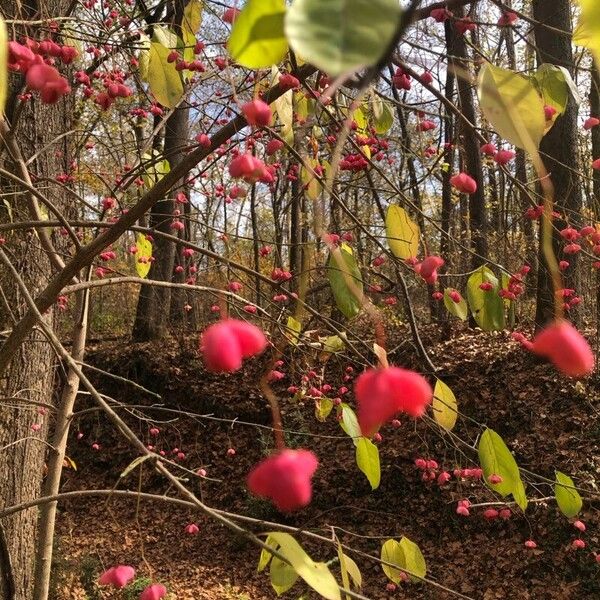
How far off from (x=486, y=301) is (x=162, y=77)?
0.78m

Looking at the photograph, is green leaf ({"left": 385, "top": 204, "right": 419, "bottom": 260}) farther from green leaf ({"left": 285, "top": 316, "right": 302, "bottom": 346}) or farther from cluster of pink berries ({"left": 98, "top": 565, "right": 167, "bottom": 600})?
cluster of pink berries ({"left": 98, "top": 565, "right": 167, "bottom": 600})

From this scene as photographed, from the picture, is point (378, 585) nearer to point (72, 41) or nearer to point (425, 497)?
point (425, 497)

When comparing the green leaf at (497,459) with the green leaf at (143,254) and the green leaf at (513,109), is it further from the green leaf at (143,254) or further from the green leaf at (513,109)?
the green leaf at (143,254)

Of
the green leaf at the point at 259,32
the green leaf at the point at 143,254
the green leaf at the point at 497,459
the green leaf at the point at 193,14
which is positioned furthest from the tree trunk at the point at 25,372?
the green leaf at the point at 259,32

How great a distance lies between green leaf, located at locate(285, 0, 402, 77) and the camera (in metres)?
0.33

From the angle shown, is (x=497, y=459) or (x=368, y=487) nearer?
(x=497, y=459)

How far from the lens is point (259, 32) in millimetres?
512

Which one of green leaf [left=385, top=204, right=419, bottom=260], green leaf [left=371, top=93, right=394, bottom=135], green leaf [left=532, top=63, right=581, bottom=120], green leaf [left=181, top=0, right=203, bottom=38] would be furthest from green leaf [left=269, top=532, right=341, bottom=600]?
green leaf [left=181, top=0, right=203, bottom=38]

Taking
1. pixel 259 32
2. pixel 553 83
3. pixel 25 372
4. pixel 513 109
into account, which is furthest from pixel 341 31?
pixel 25 372

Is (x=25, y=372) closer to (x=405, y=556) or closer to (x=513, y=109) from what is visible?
(x=405, y=556)

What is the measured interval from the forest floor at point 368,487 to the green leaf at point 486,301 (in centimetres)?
253

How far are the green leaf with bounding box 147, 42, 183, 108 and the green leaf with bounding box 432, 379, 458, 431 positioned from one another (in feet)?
2.53

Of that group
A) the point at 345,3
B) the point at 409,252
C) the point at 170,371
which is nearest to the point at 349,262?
the point at 409,252

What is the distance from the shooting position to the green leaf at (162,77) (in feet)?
4.20
